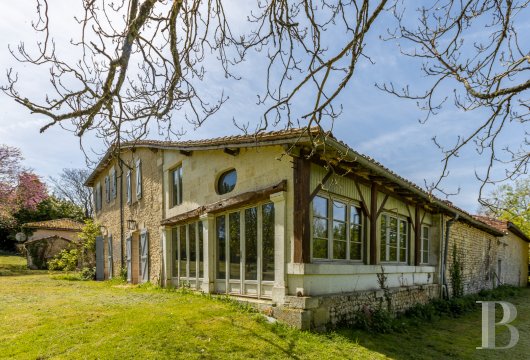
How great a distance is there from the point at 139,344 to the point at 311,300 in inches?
118

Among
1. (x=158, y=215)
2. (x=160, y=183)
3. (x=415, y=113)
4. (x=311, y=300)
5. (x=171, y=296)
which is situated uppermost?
(x=415, y=113)

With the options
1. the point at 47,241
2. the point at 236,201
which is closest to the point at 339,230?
the point at 236,201

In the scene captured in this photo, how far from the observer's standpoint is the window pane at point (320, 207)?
771cm

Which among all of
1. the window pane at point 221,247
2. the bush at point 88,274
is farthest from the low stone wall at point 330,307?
the bush at point 88,274

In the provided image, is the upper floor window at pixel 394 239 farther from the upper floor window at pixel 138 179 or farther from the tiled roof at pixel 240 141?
the upper floor window at pixel 138 179

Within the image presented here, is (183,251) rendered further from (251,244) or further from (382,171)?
(382,171)

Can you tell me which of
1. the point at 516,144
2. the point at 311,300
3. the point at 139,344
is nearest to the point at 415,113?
the point at 516,144

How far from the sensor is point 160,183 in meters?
13.0

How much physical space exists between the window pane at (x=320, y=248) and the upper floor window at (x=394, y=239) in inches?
106

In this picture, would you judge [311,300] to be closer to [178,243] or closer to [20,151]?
[178,243]

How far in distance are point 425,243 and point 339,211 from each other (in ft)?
19.9

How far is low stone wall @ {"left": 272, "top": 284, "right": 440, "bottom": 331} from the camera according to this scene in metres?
6.73

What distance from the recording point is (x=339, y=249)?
8.31 meters

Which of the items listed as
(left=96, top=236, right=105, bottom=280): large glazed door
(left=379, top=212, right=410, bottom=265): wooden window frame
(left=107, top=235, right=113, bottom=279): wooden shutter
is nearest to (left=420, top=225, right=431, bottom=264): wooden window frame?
(left=379, top=212, right=410, bottom=265): wooden window frame
